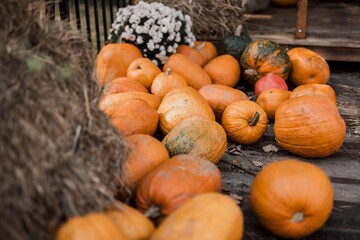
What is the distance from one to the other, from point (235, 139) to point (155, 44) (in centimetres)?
148

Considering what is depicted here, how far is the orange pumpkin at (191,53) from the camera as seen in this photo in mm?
4285

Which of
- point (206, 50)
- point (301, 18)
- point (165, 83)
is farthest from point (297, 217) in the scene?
point (301, 18)

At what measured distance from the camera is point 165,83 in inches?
134

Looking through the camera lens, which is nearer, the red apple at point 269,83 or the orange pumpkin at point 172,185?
the orange pumpkin at point 172,185

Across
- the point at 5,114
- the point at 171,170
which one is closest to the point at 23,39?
the point at 5,114

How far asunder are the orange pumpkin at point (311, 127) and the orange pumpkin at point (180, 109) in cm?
50

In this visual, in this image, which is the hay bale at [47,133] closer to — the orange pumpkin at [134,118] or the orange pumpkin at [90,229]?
the orange pumpkin at [90,229]

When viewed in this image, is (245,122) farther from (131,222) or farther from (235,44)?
(235,44)

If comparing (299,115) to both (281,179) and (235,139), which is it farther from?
(281,179)

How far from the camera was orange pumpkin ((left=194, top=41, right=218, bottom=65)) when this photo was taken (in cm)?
448

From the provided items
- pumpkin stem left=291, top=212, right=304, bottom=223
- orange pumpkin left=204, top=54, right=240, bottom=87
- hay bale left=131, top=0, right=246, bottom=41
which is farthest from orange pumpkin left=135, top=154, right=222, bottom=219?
hay bale left=131, top=0, right=246, bottom=41

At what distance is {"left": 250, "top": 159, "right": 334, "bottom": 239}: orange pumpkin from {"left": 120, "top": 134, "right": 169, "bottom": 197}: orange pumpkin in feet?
1.71

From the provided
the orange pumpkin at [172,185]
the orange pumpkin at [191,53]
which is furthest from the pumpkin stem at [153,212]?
the orange pumpkin at [191,53]

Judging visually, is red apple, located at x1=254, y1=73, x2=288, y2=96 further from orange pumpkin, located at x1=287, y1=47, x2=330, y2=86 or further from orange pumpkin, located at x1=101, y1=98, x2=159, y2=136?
orange pumpkin, located at x1=101, y1=98, x2=159, y2=136
